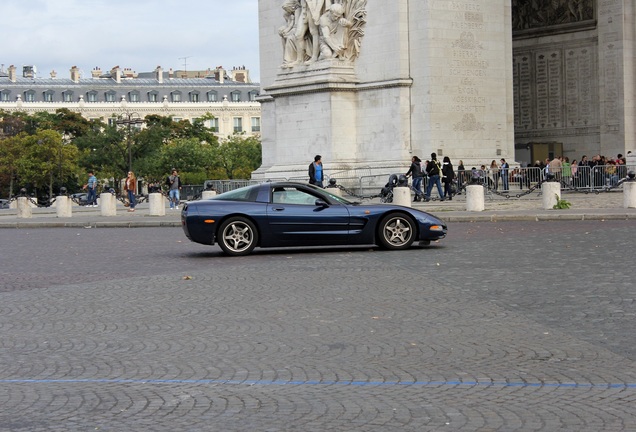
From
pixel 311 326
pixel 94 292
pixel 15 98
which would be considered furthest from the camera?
pixel 15 98

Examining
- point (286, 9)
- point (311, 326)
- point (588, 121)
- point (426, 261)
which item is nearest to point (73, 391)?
point (311, 326)

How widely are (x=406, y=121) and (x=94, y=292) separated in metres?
23.8

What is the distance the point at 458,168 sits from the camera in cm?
3731

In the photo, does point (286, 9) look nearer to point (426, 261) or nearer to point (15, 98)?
point (426, 261)

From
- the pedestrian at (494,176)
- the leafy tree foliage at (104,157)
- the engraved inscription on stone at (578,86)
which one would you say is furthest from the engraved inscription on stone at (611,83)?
the leafy tree foliage at (104,157)

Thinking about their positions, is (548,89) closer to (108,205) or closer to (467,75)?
(467,75)

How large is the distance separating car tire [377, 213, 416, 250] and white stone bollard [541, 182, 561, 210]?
11.9 m

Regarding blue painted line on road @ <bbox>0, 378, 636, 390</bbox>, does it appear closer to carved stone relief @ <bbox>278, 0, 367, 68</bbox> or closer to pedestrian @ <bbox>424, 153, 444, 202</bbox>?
pedestrian @ <bbox>424, 153, 444, 202</bbox>

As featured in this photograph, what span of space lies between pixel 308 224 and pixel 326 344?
948 centimetres

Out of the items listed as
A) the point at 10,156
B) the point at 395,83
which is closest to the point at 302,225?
the point at 395,83

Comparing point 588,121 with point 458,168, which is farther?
point 588,121

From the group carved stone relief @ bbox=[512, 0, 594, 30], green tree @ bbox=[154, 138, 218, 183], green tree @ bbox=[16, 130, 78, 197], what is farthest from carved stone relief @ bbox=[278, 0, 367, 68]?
green tree @ bbox=[154, 138, 218, 183]

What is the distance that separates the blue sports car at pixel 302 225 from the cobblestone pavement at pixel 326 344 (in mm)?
1275

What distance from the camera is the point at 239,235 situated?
19.5 m
